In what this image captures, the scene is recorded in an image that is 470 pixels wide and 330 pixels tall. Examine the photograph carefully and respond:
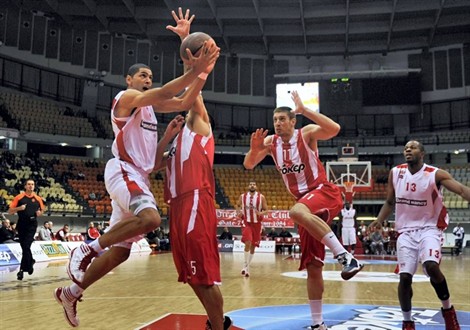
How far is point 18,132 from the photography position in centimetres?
2484

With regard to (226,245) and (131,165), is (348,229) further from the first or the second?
(131,165)

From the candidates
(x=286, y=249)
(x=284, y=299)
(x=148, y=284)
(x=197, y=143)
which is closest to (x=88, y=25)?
(x=286, y=249)

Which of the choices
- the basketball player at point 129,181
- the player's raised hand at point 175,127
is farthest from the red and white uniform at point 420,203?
the basketball player at point 129,181

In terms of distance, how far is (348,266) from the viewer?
14.3 feet

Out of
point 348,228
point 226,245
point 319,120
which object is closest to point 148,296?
point 319,120

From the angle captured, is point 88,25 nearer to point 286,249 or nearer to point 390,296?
point 286,249

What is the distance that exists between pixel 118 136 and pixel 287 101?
96.0 ft

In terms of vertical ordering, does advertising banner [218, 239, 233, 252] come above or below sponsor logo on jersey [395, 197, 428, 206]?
below

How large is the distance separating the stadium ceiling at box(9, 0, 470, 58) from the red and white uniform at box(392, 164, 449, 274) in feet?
75.3

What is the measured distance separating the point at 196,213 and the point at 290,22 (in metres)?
28.0

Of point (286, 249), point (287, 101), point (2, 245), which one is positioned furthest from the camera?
point (287, 101)

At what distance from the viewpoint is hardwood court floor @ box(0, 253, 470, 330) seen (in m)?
5.45

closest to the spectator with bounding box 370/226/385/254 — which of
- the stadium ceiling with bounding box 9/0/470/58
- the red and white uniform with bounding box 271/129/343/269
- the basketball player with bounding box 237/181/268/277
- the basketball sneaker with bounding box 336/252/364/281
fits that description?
the basketball player with bounding box 237/181/268/277

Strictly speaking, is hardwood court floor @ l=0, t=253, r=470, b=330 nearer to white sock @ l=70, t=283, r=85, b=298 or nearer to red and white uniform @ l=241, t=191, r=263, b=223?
white sock @ l=70, t=283, r=85, b=298
